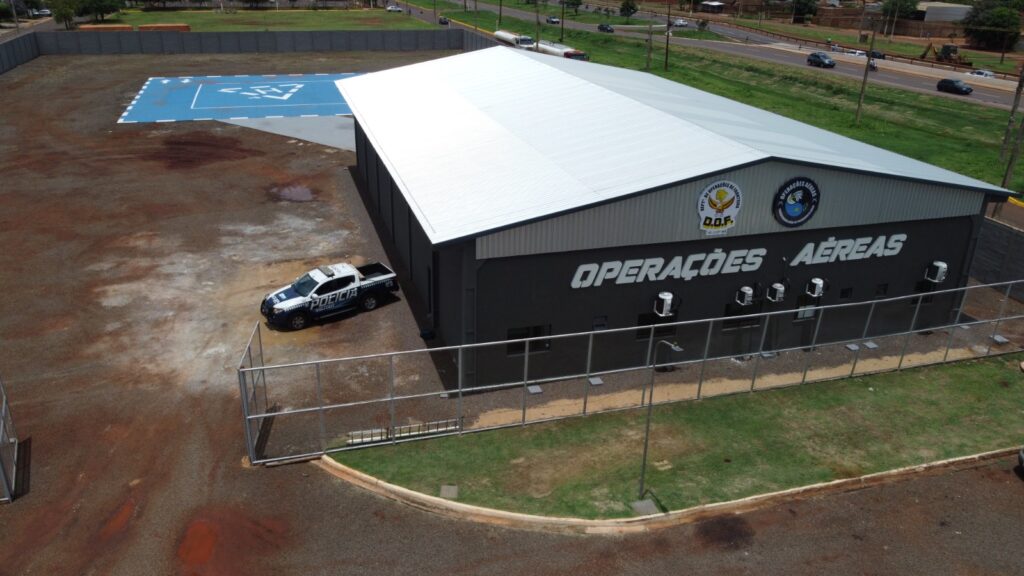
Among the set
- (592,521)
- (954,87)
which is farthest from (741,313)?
(954,87)

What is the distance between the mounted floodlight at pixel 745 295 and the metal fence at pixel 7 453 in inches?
861

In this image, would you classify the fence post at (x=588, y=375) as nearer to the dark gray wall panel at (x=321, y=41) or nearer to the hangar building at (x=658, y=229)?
the hangar building at (x=658, y=229)

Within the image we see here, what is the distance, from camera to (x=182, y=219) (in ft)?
122

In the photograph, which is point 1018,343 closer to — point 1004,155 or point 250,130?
point 1004,155

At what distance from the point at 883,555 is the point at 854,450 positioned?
4414 millimetres

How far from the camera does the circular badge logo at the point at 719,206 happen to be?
22.9 meters

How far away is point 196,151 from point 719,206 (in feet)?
132

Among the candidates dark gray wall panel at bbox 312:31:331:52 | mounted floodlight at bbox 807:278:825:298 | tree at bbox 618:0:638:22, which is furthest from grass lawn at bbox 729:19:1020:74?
mounted floodlight at bbox 807:278:825:298

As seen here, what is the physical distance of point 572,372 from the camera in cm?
2291

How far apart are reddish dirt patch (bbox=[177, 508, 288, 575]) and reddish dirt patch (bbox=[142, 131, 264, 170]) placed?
35081mm

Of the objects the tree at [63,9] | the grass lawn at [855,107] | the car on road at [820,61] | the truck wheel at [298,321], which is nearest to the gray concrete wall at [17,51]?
the tree at [63,9]

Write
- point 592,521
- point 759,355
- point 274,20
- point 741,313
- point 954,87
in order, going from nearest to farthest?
1. point 592,521
2. point 759,355
3. point 741,313
4. point 954,87
5. point 274,20

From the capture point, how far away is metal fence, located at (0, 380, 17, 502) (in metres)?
17.4

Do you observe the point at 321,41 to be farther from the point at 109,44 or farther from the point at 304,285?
the point at 304,285
